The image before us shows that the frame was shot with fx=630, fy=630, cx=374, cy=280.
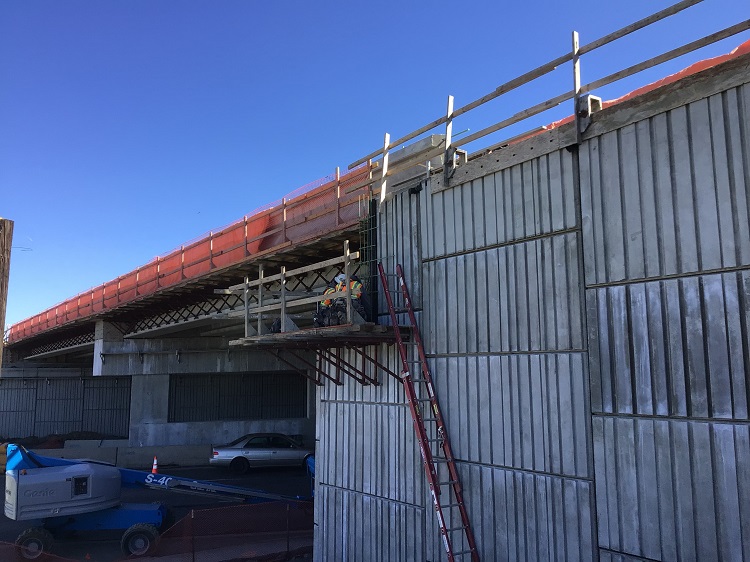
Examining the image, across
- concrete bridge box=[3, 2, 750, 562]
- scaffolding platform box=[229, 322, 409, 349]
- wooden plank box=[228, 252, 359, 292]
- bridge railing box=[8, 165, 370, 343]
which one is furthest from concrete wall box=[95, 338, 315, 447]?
scaffolding platform box=[229, 322, 409, 349]

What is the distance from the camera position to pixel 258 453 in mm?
24234

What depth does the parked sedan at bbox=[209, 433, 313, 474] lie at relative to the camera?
79.2 feet

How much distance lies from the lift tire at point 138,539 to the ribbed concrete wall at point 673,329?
9331 millimetres

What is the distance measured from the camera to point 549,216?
7.48 metres

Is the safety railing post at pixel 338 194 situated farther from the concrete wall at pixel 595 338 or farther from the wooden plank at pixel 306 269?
the concrete wall at pixel 595 338

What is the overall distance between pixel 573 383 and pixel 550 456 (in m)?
0.92

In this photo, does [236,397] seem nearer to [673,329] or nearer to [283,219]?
[283,219]

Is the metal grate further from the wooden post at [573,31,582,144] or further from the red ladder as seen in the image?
the wooden post at [573,31,582,144]

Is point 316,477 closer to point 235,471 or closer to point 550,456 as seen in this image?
point 550,456

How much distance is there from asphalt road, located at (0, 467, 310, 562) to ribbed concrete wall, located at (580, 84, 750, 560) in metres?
10.5

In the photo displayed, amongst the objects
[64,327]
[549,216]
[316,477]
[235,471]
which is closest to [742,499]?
[549,216]

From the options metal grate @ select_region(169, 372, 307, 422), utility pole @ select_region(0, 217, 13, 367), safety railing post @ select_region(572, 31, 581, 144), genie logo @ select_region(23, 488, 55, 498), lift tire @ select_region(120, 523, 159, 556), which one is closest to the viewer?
utility pole @ select_region(0, 217, 13, 367)

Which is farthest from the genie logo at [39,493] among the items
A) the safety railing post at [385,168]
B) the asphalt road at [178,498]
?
the safety railing post at [385,168]

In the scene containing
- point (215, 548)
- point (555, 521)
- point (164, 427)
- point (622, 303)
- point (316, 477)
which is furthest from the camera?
point (164, 427)
